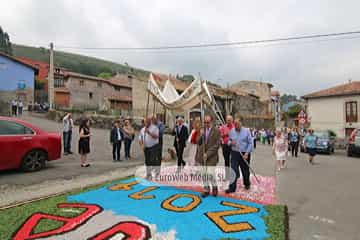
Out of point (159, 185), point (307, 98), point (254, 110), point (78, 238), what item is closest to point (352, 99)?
point (307, 98)

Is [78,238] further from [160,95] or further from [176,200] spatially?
[160,95]

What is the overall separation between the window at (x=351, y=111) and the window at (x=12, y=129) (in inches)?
1243

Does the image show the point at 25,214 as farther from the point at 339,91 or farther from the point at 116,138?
the point at 339,91

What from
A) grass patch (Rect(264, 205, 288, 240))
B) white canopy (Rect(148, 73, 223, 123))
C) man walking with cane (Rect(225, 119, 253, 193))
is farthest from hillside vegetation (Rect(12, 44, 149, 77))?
grass patch (Rect(264, 205, 288, 240))

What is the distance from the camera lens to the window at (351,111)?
91.5 ft

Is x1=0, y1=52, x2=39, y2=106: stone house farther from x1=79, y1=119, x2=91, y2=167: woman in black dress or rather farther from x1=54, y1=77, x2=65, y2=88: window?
x1=79, y1=119, x2=91, y2=167: woman in black dress

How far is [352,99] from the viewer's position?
2823cm

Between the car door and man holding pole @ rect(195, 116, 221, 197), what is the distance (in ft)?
16.2

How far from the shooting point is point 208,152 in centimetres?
534

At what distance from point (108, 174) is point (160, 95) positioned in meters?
3.20

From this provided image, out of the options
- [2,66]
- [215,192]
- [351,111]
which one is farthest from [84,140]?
[2,66]

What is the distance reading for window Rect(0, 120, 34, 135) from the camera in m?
6.65

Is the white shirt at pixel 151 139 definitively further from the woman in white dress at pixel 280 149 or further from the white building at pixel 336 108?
the white building at pixel 336 108

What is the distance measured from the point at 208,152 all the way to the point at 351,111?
1167 inches
